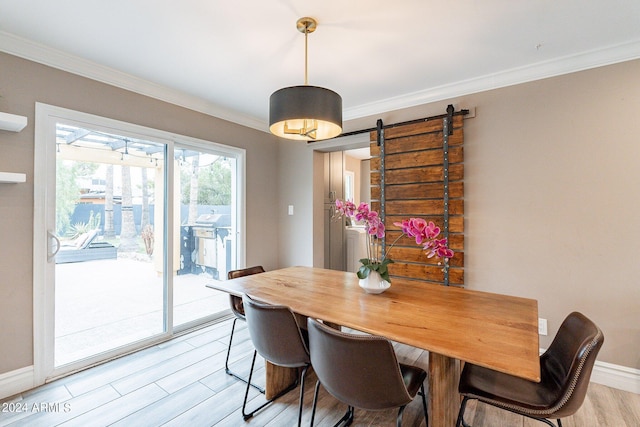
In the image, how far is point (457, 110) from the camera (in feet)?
8.89

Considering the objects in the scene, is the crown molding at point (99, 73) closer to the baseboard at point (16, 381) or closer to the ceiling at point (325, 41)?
the ceiling at point (325, 41)

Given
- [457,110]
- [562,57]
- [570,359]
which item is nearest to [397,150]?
[457,110]

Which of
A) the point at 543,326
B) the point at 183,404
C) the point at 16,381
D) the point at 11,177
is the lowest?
the point at 183,404

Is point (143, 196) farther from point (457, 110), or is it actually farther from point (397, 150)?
point (457, 110)

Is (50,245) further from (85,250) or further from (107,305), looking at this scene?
(107,305)

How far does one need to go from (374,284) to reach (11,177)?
7.95 ft

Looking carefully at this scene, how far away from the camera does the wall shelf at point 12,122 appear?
71.4 inches

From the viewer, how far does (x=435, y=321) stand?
1.35 m

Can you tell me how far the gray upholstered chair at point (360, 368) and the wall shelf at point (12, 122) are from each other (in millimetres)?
2273

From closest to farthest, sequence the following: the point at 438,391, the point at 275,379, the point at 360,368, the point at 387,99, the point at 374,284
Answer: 1. the point at 360,368
2. the point at 438,391
3. the point at 374,284
4. the point at 275,379
5. the point at 387,99

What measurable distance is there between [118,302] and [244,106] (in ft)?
7.60

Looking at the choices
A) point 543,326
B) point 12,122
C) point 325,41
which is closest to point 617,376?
point 543,326

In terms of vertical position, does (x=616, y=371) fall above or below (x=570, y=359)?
below

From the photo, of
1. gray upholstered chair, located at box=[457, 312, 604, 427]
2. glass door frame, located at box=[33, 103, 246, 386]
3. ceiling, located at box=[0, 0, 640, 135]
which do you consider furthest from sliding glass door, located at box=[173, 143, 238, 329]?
gray upholstered chair, located at box=[457, 312, 604, 427]
